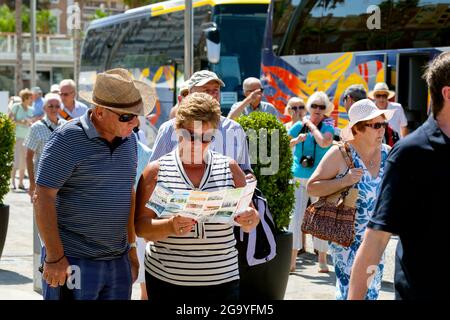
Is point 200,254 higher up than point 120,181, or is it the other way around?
point 120,181

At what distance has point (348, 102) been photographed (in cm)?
984

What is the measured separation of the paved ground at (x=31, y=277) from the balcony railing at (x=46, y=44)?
5665cm

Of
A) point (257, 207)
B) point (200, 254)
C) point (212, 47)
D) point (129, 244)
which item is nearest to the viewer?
point (200, 254)

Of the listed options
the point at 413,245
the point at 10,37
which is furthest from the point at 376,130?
the point at 10,37

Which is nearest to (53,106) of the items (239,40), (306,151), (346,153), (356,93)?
(306,151)

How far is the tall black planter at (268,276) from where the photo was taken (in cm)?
722

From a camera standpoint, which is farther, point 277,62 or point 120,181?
point 277,62

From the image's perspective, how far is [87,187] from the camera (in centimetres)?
470

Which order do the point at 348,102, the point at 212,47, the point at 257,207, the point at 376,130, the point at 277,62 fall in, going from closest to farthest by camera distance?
1. the point at 257,207
2. the point at 376,130
3. the point at 348,102
4. the point at 277,62
5. the point at 212,47

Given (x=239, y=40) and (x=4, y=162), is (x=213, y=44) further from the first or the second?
(x=4, y=162)

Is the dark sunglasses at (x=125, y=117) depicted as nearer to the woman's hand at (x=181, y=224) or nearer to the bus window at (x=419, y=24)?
the woman's hand at (x=181, y=224)

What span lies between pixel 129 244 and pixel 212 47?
13.5 metres

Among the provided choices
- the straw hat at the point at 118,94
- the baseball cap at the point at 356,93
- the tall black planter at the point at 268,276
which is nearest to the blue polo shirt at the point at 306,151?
the baseball cap at the point at 356,93
